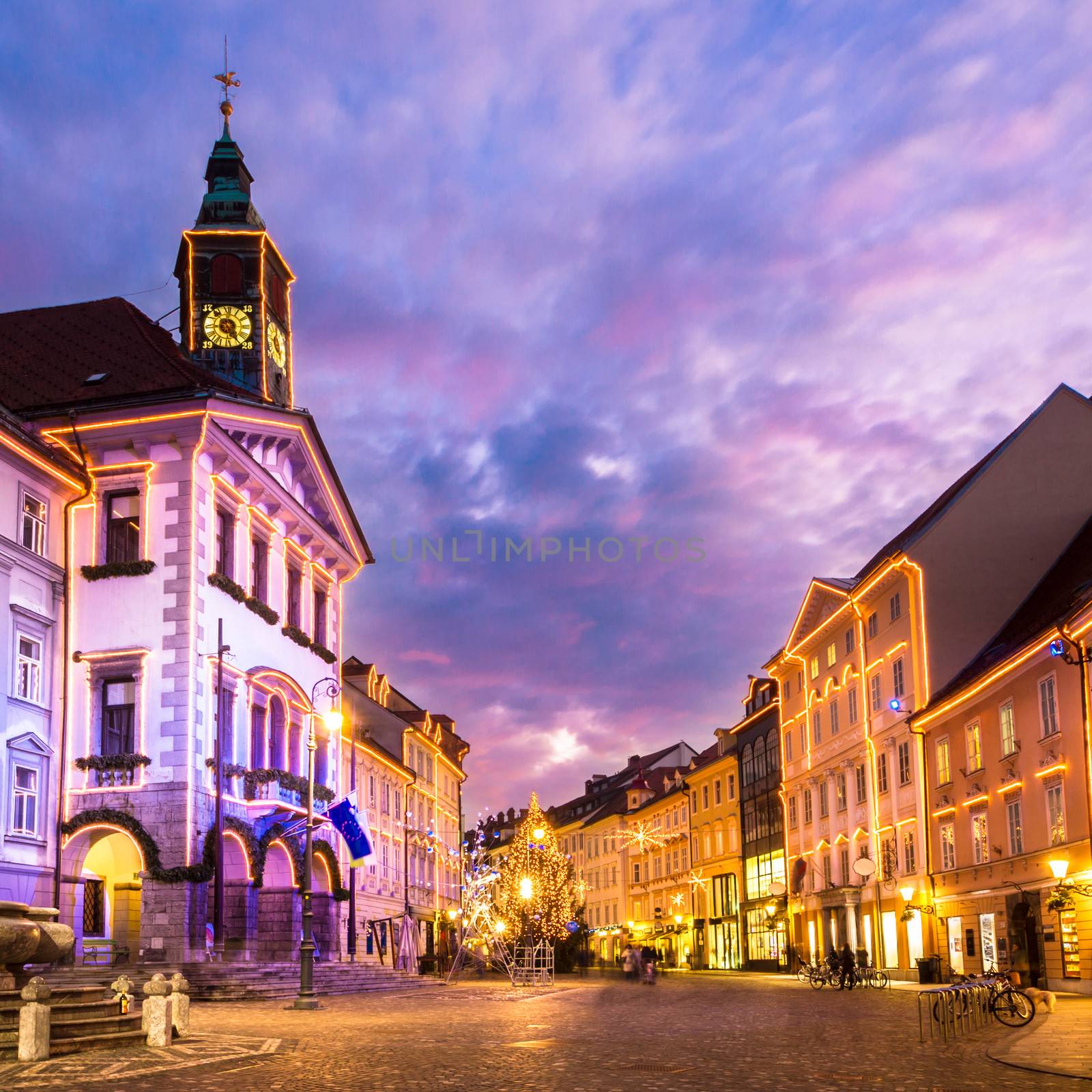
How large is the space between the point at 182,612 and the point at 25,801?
6184mm

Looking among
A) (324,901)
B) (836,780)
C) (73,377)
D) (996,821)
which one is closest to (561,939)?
(836,780)

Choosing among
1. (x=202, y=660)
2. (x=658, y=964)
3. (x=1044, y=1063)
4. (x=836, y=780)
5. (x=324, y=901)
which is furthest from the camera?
(x=658, y=964)

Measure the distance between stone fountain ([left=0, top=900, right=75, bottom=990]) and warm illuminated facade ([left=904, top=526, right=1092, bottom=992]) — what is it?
70.6ft

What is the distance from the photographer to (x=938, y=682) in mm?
49906

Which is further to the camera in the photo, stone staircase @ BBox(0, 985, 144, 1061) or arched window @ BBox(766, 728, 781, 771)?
arched window @ BBox(766, 728, 781, 771)

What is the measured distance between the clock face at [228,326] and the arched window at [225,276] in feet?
1.71

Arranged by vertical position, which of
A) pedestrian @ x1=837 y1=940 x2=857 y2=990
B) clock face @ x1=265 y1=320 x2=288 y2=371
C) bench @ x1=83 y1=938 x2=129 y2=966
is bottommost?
pedestrian @ x1=837 y1=940 x2=857 y2=990

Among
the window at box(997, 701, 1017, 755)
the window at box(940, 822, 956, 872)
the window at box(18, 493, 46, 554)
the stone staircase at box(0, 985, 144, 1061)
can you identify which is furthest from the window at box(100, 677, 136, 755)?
the window at box(940, 822, 956, 872)

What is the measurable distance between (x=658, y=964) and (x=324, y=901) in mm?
49269

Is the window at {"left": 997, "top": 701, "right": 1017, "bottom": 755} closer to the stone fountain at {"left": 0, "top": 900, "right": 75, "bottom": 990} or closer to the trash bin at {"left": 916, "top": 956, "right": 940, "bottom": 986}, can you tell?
the trash bin at {"left": 916, "top": 956, "right": 940, "bottom": 986}

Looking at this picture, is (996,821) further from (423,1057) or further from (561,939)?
(561,939)

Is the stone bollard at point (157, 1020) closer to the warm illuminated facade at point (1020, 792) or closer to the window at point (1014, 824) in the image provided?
the warm illuminated facade at point (1020, 792)

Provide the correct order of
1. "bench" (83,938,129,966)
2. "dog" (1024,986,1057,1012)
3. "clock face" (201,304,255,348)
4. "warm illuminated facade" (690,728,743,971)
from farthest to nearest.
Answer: "warm illuminated facade" (690,728,743,971)
"clock face" (201,304,255,348)
"bench" (83,938,129,966)
"dog" (1024,986,1057,1012)

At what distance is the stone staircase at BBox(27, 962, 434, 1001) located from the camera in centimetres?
3231
